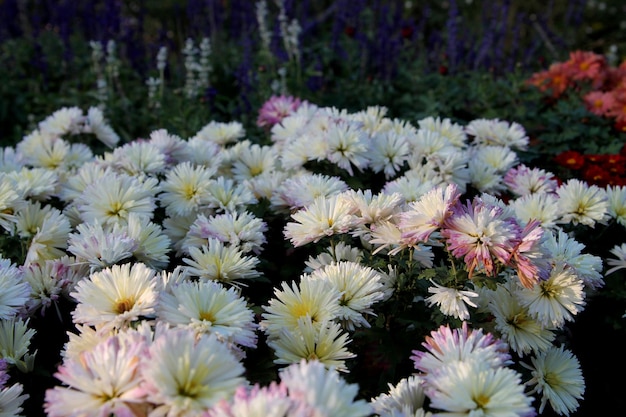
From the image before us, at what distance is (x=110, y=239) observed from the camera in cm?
157

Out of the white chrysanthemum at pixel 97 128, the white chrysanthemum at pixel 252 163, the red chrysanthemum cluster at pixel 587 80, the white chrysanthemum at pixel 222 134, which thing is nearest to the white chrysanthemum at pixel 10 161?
the white chrysanthemum at pixel 97 128

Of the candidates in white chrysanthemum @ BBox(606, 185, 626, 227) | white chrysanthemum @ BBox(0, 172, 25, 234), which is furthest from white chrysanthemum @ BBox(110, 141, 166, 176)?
white chrysanthemum @ BBox(606, 185, 626, 227)

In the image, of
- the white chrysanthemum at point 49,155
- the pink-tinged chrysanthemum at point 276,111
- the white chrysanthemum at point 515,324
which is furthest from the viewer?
the pink-tinged chrysanthemum at point 276,111

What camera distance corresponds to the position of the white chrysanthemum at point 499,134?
255 centimetres

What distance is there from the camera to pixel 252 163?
2.41 metres

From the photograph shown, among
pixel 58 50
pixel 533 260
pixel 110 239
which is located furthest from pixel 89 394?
pixel 58 50

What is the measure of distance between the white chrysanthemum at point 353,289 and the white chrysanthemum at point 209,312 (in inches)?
9.0

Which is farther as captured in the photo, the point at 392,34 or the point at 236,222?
the point at 392,34

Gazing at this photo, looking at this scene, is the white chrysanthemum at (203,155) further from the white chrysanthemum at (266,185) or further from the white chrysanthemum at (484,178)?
the white chrysanthemum at (484,178)

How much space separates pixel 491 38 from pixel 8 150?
10.4 feet

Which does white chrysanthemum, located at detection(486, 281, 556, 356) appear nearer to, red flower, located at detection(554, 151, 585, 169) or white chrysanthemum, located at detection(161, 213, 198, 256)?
white chrysanthemum, located at detection(161, 213, 198, 256)

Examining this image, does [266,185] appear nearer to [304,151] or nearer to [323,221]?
[304,151]

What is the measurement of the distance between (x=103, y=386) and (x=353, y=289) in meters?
0.61

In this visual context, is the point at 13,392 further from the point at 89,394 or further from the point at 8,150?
the point at 8,150
